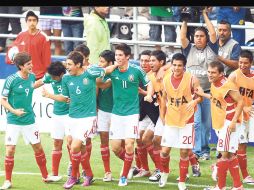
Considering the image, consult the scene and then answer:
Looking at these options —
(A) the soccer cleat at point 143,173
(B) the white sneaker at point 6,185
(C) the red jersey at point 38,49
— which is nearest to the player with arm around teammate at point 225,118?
(A) the soccer cleat at point 143,173

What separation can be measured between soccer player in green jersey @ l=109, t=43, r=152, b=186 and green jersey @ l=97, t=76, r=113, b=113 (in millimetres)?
307

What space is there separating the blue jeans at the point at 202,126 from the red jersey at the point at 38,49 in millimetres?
3125

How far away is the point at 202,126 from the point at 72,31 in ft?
13.2

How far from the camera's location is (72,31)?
15.5 m

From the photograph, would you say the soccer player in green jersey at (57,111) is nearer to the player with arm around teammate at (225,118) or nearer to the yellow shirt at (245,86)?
the player with arm around teammate at (225,118)

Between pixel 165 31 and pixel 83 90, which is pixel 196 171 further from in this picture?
pixel 165 31

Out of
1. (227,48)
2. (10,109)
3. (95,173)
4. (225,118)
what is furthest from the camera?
(227,48)

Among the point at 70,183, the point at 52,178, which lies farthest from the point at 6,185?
the point at 70,183

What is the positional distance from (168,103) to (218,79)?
853 millimetres

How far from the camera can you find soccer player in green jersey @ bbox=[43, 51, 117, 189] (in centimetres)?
1047

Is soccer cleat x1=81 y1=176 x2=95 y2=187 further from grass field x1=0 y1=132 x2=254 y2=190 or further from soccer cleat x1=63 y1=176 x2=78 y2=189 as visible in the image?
soccer cleat x1=63 y1=176 x2=78 y2=189

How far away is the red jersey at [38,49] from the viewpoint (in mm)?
14133

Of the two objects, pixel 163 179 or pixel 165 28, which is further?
pixel 165 28

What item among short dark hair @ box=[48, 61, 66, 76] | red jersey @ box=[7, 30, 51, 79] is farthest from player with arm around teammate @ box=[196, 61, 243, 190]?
red jersey @ box=[7, 30, 51, 79]
